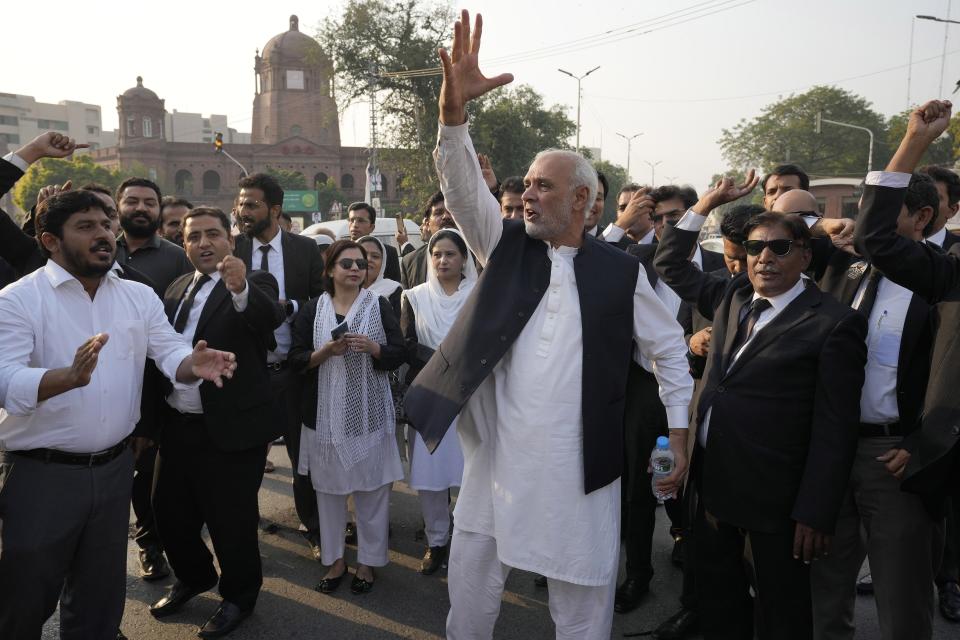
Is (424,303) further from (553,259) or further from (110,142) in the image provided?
(110,142)

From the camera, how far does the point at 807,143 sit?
194 ft

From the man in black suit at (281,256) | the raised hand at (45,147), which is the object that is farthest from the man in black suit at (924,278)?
the raised hand at (45,147)

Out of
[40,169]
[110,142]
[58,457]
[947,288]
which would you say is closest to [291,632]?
[58,457]

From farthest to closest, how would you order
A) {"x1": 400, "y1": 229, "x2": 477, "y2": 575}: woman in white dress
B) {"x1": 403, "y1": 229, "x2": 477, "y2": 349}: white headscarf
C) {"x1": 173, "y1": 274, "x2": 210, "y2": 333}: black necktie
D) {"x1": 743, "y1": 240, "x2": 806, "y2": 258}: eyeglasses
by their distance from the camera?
{"x1": 403, "y1": 229, "x2": 477, "y2": 349}: white headscarf < {"x1": 400, "y1": 229, "x2": 477, "y2": 575}: woman in white dress < {"x1": 173, "y1": 274, "x2": 210, "y2": 333}: black necktie < {"x1": 743, "y1": 240, "x2": 806, "y2": 258}: eyeglasses

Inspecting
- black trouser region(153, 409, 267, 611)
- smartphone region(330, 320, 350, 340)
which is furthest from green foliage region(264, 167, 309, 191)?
black trouser region(153, 409, 267, 611)

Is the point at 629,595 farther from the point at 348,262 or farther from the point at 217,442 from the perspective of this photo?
the point at 348,262

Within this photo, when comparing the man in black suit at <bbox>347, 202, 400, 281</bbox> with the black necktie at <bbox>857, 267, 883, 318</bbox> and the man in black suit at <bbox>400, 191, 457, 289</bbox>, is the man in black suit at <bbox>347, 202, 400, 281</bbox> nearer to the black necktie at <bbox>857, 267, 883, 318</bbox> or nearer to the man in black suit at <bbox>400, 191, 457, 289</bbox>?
the man in black suit at <bbox>400, 191, 457, 289</bbox>

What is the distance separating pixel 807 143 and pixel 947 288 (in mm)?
63415

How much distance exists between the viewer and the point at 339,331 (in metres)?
4.33

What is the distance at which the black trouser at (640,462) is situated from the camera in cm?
412

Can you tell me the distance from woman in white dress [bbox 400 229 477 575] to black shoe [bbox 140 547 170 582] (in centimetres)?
161

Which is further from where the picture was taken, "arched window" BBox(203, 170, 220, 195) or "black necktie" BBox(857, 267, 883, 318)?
"arched window" BBox(203, 170, 220, 195)

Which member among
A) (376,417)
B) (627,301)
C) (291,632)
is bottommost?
(291,632)

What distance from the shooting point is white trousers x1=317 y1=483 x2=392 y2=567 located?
4.34 m
